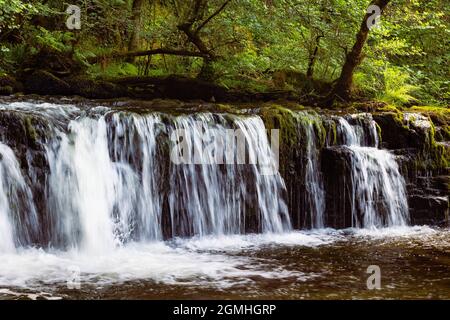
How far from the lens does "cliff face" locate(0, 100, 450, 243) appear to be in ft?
26.2

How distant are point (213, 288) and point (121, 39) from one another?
36.4 ft

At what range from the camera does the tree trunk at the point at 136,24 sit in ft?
43.5

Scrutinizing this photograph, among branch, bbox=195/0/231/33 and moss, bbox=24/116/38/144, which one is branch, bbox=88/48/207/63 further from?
moss, bbox=24/116/38/144

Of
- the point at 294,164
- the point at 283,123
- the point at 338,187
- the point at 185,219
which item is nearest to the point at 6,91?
the point at 185,219

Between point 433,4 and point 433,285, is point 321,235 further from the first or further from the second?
point 433,4

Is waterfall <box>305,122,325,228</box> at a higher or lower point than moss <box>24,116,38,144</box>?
lower

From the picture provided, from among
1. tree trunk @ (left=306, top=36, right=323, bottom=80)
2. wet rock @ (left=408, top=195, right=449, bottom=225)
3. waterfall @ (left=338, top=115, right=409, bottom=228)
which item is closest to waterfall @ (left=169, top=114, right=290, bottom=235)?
waterfall @ (left=338, top=115, right=409, bottom=228)

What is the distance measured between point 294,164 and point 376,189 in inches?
64.7

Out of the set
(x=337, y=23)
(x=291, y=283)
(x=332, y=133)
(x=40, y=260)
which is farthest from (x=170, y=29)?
(x=291, y=283)

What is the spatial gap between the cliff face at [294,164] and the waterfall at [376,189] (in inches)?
0.7

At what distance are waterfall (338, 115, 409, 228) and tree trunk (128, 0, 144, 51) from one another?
18.9 feet

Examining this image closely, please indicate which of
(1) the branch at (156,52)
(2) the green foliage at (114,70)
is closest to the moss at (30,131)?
(2) the green foliage at (114,70)

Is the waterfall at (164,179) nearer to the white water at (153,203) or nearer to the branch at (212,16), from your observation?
the white water at (153,203)

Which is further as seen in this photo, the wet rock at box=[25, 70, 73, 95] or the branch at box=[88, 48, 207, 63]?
the branch at box=[88, 48, 207, 63]
